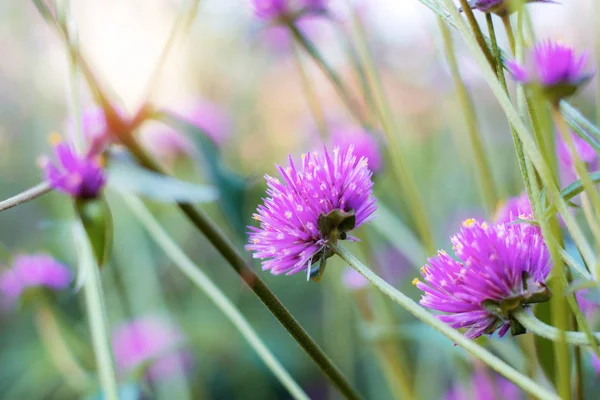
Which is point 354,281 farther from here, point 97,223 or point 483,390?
point 97,223

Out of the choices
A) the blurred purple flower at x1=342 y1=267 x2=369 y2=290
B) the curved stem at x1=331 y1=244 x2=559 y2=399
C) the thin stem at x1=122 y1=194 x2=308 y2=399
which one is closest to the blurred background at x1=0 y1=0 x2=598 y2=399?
the blurred purple flower at x1=342 y1=267 x2=369 y2=290

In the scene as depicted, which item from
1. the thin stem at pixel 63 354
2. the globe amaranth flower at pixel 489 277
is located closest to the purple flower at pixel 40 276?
the thin stem at pixel 63 354

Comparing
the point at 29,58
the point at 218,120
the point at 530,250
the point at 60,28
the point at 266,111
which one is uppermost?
the point at 29,58

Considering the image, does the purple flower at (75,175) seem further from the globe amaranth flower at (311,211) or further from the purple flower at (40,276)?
the purple flower at (40,276)

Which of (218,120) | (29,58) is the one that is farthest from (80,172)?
(29,58)

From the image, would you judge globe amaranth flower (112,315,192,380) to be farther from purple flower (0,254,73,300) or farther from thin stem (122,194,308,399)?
thin stem (122,194,308,399)

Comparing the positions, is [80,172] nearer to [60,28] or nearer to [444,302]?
[60,28]

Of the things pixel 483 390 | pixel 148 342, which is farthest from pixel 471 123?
pixel 148 342
